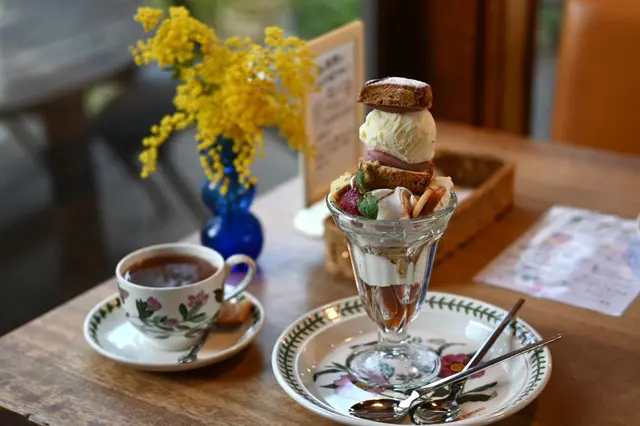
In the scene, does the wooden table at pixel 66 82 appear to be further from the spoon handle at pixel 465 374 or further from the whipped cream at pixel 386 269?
the spoon handle at pixel 465 374

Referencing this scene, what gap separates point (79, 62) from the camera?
1.95 meters

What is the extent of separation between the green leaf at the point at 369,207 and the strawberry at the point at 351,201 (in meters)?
0.01

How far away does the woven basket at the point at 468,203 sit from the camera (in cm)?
124

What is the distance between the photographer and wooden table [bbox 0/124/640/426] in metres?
0.95

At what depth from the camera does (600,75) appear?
196 cm

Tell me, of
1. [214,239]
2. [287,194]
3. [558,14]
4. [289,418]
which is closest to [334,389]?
[289,418]

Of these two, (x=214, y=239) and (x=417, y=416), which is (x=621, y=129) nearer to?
(x=214, y=239)

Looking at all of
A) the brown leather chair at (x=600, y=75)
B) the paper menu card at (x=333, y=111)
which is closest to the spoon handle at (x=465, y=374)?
the paper menu card at (x=333, y=111)

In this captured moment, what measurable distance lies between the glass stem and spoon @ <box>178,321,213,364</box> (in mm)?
209

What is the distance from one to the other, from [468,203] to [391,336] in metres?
0.35

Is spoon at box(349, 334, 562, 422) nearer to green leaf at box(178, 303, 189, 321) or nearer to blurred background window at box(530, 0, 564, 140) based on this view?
green leaf at box(178, 303, 189, 321)

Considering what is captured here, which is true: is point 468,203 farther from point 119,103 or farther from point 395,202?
point 119,103

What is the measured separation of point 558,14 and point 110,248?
1556 mm

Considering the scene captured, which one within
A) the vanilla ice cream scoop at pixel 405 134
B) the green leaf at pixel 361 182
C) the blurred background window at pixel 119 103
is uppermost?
the vanilla ice cream scoop at pixel 405 134
